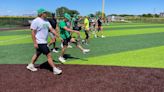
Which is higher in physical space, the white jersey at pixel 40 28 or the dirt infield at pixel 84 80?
the white jersey at pixel 40 28

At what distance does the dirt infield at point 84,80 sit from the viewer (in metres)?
7.38

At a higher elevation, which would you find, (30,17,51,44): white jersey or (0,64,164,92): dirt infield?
(30,17,51,44): white jersey

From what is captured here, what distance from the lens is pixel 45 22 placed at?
877cm

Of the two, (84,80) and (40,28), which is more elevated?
(40,28)

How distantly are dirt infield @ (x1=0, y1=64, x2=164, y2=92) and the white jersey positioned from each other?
1.01 m

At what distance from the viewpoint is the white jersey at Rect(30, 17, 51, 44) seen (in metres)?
8.66

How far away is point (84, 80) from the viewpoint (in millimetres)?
8125

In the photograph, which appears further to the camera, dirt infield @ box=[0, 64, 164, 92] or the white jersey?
the white jersey

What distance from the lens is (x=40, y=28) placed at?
871 cm

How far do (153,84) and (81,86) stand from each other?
5.90ft

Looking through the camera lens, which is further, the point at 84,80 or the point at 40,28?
the point at 40,28

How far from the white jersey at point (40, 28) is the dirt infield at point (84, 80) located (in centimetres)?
101

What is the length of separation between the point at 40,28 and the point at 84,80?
1952mm

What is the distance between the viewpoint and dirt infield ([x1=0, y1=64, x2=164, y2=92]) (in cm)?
738
